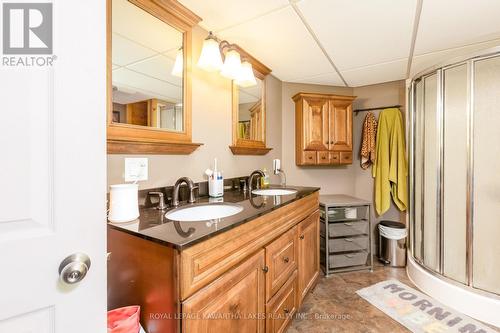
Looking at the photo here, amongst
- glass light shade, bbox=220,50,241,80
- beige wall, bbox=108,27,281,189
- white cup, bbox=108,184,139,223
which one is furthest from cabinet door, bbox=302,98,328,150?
white cup, bbox=108,184,139,223

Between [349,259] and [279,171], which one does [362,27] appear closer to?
[279,171]

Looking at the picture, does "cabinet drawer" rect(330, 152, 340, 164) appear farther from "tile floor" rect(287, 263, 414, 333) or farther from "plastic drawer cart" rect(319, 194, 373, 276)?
"tile floor" rect(287, 263, 414, 333)

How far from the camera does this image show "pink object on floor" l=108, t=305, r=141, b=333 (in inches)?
31.2

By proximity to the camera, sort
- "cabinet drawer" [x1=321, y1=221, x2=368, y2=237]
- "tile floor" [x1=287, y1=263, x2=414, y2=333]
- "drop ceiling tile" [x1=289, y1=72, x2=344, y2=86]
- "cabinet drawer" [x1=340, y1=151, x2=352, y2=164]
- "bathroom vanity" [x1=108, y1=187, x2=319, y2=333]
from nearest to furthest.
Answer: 1. "bathroom vanity" [x1=108, y1=187, x2=319, y2=333]
2. "tile floor" [x1=287, y1=263, x2=414, y2=333]
3. "cabinet drawer" [x1=321, y1=221, x2=368, y2=237]
4. "drop ceiling tile" [x1=289, y1=72, x2=344, y2=86]
5. "cabinet drawer" [x1=340, y1=151, x2=352, y2=164]

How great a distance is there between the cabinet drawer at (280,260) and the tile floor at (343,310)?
47 cm

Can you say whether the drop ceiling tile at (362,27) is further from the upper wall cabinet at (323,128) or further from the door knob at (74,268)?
the door knob at (74,268)

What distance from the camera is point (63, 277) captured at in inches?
20.8

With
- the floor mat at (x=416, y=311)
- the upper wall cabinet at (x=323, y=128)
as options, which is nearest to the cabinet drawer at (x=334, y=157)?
the upper wall cabinet at (x=323, y=128)

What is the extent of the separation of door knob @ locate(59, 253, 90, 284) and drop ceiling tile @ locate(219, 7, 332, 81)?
159 cm

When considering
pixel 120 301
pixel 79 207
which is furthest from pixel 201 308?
pixel 79 207

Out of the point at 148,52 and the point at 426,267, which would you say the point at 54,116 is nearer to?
the point at 148,52

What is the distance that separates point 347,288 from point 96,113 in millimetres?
2325

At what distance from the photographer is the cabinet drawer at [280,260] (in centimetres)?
125

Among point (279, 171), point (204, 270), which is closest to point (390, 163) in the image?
point (279, 171)
